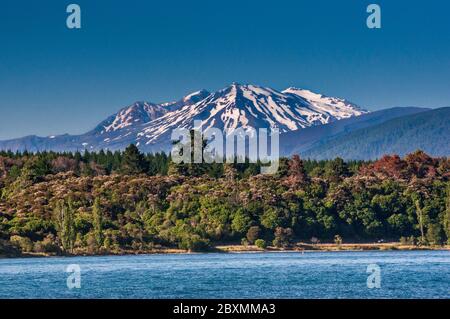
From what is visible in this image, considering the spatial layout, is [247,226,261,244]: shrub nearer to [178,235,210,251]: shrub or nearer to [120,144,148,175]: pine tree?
[178,235,210,251]: shrub

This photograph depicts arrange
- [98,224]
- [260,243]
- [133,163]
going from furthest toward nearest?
[133,163], [260,243], [98,224]

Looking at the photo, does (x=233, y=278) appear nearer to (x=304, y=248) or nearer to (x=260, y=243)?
(x=260, y=243)

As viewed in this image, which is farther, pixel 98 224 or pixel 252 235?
pixel 252 235

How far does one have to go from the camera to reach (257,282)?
74.9 meters

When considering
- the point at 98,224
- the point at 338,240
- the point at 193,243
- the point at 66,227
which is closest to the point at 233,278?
the point at 66,227

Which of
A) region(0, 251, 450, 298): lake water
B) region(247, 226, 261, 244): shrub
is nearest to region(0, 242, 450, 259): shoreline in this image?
region(247, 226, 261, 244): shrub

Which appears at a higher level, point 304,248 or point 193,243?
point 193,243

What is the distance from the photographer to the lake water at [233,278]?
66.7 metres

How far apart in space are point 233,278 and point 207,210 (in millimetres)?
57125

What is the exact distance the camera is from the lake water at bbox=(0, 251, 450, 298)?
66.7 meters

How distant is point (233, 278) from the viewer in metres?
78.5

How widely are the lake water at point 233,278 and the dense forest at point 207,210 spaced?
17.3 metres

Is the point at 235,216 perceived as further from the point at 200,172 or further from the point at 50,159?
the point at 50,159
